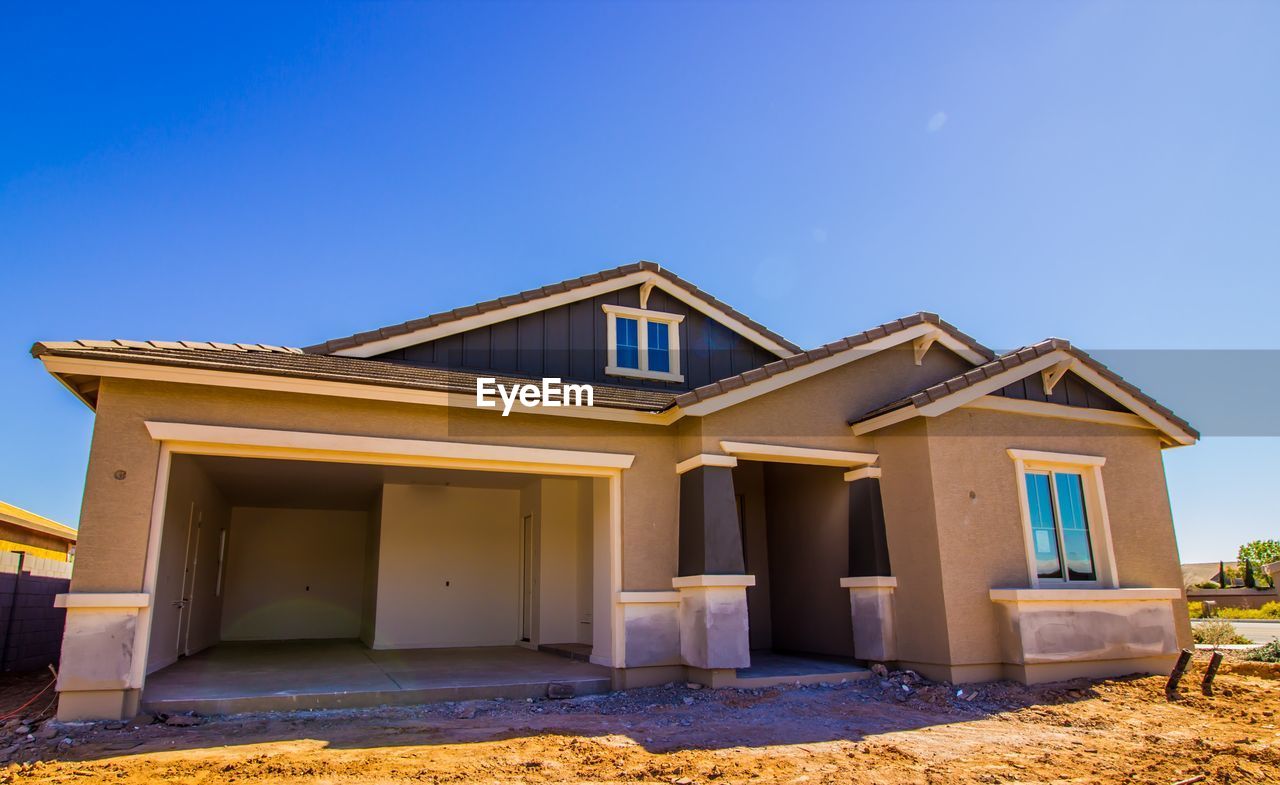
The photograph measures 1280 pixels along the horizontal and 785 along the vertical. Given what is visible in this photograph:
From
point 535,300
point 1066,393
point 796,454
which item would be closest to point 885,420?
point 796,454

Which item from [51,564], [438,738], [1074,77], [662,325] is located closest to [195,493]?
[51,564]

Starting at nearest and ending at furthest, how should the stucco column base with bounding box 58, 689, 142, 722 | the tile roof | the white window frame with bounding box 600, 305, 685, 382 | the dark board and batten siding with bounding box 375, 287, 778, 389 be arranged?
the stucco column base with bounding box 58, 689, 142, 722 → the tile roof → the dark board and batten siding with bounding box 375, 287, 778, 389 → the white window frame with bounding box 600, 305, 685, 382

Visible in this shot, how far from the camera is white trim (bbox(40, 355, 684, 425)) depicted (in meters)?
7.34

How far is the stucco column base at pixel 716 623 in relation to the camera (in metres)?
8.87

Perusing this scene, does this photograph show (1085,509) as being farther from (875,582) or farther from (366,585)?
(366,585)

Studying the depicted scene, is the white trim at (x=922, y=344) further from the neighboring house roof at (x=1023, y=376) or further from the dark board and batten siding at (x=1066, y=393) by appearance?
the dark board and batten siding at (x=1066, y=393)

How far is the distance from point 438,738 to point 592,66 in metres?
9.25

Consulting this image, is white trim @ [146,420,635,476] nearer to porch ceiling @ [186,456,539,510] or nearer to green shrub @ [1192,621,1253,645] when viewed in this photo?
porch ceiling @ [186,456,539,510]

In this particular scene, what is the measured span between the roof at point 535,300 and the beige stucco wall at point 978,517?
15.5 feet

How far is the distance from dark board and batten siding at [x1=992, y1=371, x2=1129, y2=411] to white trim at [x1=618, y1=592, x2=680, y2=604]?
5031mm

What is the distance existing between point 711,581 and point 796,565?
3652mm

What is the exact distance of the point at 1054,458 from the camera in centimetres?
1030

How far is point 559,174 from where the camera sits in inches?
493

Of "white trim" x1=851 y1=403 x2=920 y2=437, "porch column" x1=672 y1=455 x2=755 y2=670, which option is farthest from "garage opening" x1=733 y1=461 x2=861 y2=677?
"white trim" x1=851 y1=403 x2=920 y2=437
